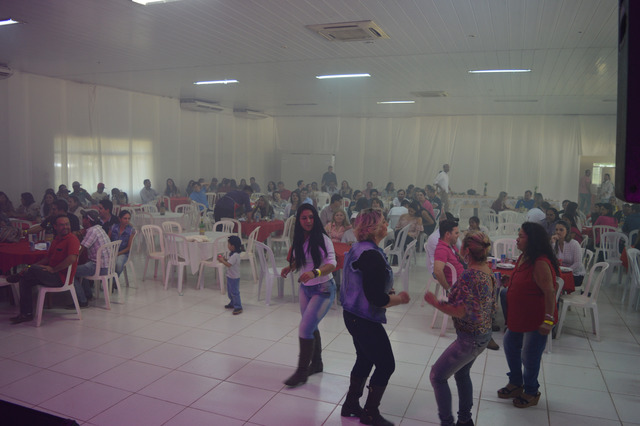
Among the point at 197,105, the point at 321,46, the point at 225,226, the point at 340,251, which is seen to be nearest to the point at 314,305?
the point at 340,251

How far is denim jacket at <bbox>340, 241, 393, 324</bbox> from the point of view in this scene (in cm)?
305

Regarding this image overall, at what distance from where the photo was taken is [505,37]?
607 centimetres

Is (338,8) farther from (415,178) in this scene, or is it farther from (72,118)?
(415,178)

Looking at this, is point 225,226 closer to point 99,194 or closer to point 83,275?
point 83,275

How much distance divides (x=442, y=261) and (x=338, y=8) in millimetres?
2866

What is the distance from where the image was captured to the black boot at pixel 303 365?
3.84m

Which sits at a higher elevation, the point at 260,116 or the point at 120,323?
the point at 260,116

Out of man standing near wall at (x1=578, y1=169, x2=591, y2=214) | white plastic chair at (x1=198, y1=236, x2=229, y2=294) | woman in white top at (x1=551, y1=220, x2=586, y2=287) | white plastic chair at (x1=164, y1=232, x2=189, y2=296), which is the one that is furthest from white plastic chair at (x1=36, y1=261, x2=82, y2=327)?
man standing near wall at (x1=578, y1=169, x2=591, y2=214)

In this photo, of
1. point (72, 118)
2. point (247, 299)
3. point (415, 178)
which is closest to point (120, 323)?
point (247, 299)

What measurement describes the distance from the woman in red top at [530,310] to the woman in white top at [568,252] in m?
2.12

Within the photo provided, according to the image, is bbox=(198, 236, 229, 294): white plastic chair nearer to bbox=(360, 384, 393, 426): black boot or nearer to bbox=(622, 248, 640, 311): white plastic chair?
bbox=(360, 384, 393, 426): black boot

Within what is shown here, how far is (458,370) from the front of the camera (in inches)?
121

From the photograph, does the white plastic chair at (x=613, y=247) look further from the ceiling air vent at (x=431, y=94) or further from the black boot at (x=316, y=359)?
the black boot at (x=316, y=359)

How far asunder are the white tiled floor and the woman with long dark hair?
0.29m
